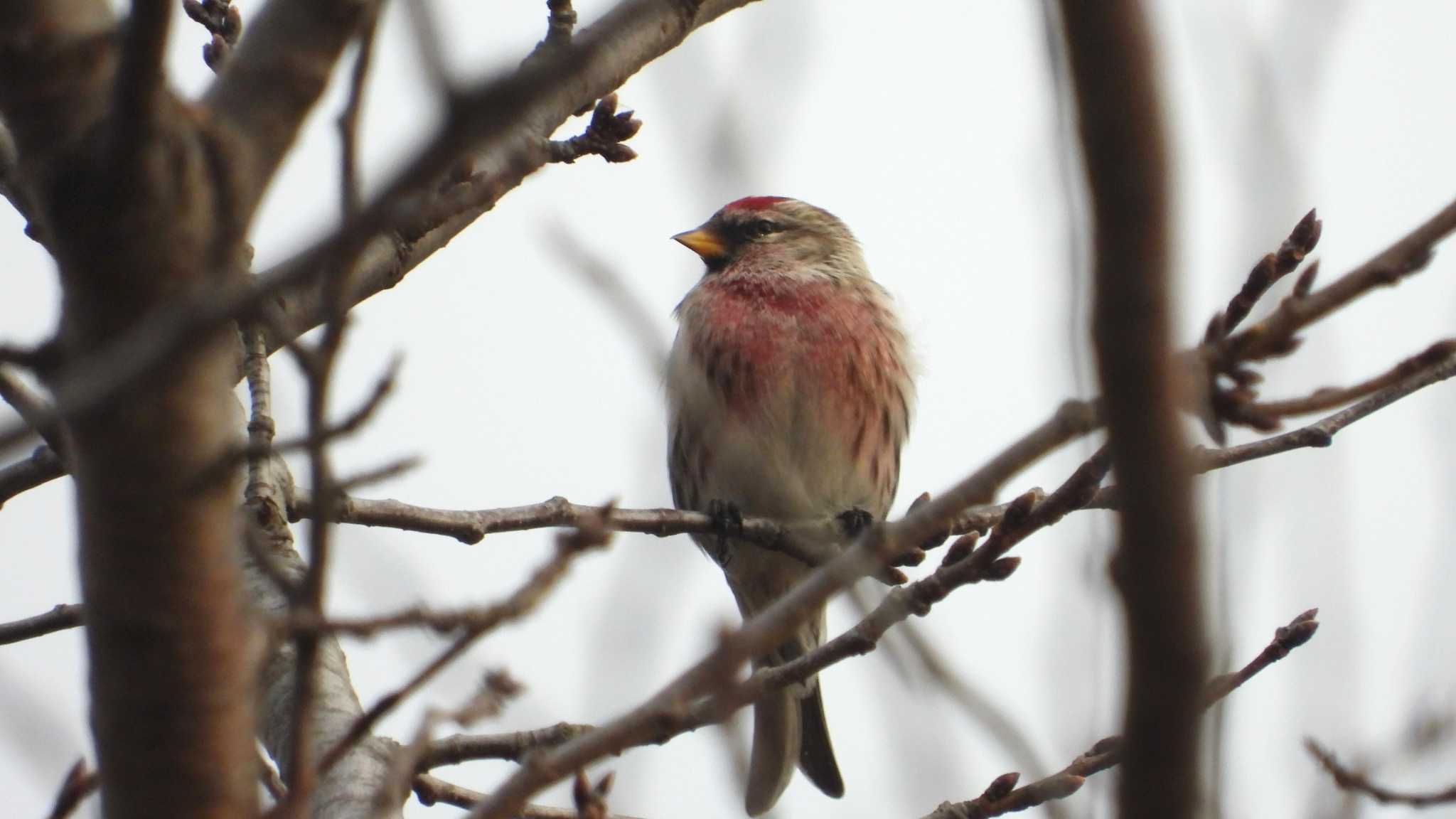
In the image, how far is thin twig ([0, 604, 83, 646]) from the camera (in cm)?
349

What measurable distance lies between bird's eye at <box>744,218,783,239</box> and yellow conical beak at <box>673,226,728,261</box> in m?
0.15

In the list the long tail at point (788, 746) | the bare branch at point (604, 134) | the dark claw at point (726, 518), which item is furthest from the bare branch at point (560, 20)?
the long tail at point (788, 746)

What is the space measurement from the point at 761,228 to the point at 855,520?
5.88 feet

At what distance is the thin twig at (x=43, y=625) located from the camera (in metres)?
3.49

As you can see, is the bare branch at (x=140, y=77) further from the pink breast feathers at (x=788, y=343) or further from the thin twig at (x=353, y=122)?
the pink breast feathers at (x=788, y=343)

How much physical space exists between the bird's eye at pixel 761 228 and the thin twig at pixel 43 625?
4.31 metres

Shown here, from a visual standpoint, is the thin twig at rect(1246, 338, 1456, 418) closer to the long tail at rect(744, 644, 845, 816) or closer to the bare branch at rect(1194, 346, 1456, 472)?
the bare branch at rect(1194, 346, 1456, 472)

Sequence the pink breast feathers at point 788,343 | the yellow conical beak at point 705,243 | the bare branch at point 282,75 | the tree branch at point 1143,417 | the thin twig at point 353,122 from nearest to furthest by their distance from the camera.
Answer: the tree branch at point 1143,417 → the thin twig at point 353,122 → the bare branch at point 282,75 → the pink breast feathers at point 788,343 → the yellow conical beak at point 705,243

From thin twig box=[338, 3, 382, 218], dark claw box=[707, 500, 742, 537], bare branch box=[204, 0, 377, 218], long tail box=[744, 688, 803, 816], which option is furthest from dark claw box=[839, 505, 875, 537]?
thin twig box=[338, 3, 382, 218]

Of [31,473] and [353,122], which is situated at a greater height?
[31,473]

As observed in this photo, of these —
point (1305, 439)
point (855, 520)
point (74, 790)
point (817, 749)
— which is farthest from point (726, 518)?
point (74, 790)

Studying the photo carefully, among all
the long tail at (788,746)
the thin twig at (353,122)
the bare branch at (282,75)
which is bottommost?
the thin twig at (353,122)

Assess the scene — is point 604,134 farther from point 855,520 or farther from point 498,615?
point 498,615

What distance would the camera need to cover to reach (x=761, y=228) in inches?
292
